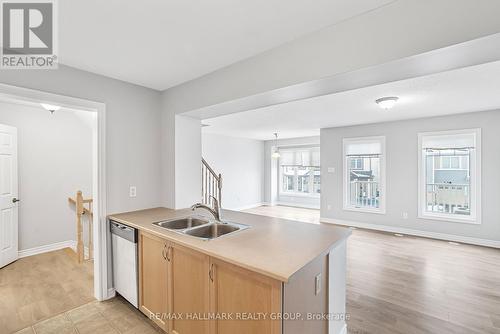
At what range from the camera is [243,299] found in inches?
54.8

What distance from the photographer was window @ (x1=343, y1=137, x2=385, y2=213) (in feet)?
18.2

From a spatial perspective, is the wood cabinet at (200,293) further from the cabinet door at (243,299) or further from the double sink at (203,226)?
the double sink at (203,226)

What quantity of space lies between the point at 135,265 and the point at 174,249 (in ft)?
2.29

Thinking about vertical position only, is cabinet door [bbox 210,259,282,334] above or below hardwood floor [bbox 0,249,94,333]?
above

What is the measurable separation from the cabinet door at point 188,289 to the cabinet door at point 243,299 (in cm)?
9

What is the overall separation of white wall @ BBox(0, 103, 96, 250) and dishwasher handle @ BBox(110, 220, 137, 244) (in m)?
1.92

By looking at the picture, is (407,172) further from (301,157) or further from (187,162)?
(187,162)

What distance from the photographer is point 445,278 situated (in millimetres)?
3102

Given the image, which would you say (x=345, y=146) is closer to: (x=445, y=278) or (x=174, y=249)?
(x=445, y=278)

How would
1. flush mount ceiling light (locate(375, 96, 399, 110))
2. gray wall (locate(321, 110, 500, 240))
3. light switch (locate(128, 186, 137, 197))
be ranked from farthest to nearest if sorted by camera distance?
gray wall (locate(321, 110, 500, 240)), flush mount ceiling light (locate(375, 96, 399, 110)), light switch (locate(128, 186, 137, 197))

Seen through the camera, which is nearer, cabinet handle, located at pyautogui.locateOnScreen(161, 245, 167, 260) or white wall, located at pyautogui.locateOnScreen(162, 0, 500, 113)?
white wall, located at pyautogui.locateOnScreen(162, 0, 500, 113)

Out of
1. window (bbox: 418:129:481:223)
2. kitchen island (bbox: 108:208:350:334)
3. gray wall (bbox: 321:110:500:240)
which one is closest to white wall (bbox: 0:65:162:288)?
kitchen island (bbox: 108:208:350:334)

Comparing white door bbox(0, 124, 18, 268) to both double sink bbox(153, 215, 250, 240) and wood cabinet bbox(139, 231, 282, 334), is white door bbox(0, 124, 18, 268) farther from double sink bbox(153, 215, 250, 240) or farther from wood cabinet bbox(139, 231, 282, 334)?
double sink bbox(153, 215, 250, 240)

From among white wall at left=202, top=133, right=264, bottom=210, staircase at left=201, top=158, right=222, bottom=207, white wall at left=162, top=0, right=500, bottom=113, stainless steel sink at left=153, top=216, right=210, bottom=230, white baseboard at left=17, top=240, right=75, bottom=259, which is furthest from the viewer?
white wall at left=202, top=133, right=264, bottom=210
